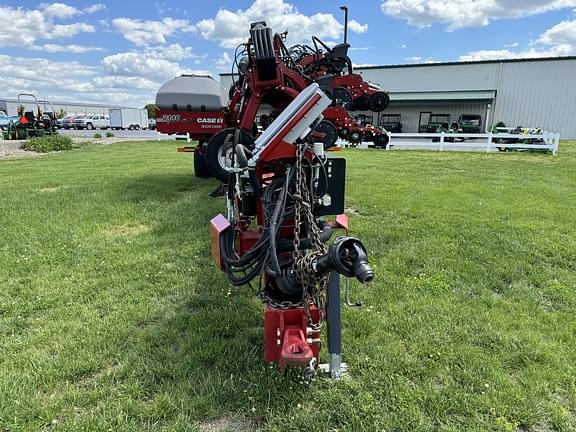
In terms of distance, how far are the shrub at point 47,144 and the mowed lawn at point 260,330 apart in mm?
14382

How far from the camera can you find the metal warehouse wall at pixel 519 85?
98.8 feet

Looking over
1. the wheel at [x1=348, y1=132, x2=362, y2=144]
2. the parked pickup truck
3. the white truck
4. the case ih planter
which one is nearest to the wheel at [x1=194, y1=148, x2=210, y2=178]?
the case ih planter

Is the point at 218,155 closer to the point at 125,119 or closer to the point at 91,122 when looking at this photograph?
the point at 91,122

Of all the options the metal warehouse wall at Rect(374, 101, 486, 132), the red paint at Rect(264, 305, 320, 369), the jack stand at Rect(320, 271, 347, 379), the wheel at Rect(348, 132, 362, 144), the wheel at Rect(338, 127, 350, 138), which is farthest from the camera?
the metal warehouse wall at Rect(374, 101, 486, 132)

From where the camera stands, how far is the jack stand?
252 cm

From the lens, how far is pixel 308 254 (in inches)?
88.3

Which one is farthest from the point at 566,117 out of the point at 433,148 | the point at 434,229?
the point at 434,229

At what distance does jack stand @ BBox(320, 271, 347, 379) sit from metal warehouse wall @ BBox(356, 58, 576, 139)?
33018 millimetres

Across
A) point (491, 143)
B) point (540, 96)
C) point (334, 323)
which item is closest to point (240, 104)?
point (334, 323)

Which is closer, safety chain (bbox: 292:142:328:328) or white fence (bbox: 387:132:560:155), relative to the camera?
safety chain (bbox: 292:142:328:328)

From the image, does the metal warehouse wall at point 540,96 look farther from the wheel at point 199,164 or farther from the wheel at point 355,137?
the wheel at point 199,164

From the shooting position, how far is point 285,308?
243 cm

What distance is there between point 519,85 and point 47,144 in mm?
30599

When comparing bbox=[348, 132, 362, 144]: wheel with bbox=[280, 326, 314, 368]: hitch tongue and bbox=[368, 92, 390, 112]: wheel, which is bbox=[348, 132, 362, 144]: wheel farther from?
bbox=[280, 326, 314, 368]: hitch tongue
